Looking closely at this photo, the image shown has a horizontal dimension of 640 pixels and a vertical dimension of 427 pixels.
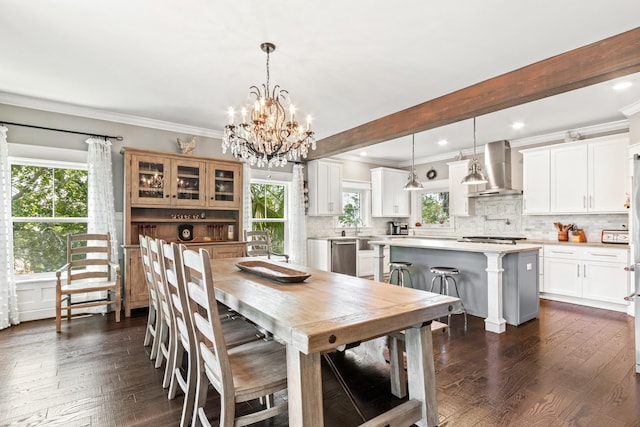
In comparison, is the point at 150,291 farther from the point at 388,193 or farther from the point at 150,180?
the point at 388,193

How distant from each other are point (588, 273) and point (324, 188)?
4.17 meters

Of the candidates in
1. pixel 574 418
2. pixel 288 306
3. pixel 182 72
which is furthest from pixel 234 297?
pixel 182 72

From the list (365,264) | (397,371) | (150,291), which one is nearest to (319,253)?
(365,264)

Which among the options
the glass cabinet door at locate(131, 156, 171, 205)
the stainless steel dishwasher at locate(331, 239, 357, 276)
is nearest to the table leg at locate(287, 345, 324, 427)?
the glass cabinet door at locate(131, 156, 171, 205)

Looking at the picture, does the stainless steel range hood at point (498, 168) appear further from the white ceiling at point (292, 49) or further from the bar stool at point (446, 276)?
the bar stool at point (446, 276)

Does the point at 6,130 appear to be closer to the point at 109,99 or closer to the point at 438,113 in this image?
the point at 109,99

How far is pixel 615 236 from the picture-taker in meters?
4.54

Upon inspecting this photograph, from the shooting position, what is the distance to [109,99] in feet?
12.6

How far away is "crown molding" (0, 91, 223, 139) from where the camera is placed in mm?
3797

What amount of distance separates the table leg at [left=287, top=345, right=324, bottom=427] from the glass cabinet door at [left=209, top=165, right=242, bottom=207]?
3.75 m

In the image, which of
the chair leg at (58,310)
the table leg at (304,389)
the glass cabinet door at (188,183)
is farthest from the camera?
the glass cabinet door at (188,183)

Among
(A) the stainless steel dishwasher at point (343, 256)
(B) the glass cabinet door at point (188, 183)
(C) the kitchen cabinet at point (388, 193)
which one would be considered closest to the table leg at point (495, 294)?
(A) the stainless steel dishwasher at point (343, 256)

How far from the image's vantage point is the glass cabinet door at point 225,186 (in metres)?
4.82

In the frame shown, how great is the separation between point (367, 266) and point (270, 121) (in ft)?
14.5
